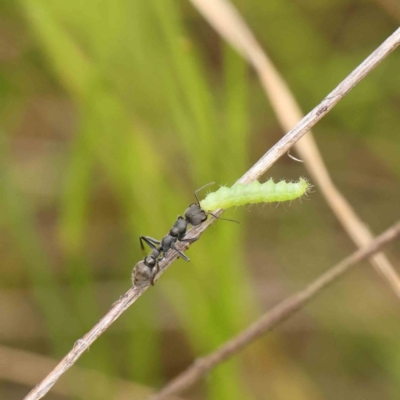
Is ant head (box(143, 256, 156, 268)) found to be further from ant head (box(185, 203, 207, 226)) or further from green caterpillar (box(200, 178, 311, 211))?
green caterpillar (box(200, 178, 311, 211))

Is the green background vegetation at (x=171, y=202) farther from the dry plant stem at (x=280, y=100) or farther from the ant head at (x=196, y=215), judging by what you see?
the ant head at (x=196, y=215)

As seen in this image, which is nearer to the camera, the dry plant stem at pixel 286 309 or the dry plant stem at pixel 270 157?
the dry plant stem at pixel 270 157

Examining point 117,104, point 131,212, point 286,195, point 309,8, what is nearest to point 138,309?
point 131,212

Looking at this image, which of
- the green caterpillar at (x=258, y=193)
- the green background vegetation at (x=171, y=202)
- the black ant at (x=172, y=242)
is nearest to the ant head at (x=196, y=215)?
the black ant at (x=172, y=242)

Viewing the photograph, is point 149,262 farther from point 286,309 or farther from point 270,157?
point 270,157

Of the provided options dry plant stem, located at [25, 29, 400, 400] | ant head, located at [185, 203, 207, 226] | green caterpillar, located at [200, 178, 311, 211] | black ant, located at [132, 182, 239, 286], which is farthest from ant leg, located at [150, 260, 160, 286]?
green caterpillar, located at [200, 178, 311, 211]

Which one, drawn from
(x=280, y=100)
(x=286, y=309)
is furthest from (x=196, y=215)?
(x=280, y=100)
